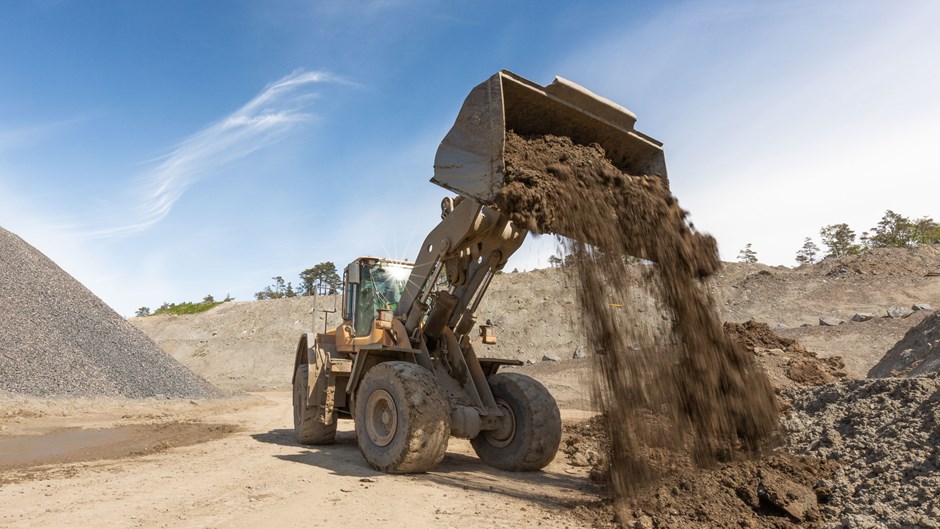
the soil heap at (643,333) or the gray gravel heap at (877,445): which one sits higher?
the soil heap at (643,333)

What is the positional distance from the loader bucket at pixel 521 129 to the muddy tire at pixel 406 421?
2.13 meters

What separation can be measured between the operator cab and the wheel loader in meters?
0.54

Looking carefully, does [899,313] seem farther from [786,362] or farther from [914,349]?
[786,362]

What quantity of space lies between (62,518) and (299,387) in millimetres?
4836

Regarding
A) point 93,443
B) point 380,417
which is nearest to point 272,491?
point 380,417

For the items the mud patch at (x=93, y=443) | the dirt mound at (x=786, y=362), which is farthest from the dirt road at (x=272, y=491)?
the dirt mound at (x=786, y=362)

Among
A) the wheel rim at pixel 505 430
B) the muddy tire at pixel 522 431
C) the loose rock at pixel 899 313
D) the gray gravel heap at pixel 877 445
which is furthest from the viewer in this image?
the loose rock at pixel 899 313

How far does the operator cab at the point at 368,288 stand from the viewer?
29.9ft

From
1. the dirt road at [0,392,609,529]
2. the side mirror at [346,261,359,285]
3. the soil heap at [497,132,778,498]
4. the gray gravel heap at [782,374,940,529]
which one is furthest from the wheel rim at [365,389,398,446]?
the gray gravel heap at [782,374,940,529]

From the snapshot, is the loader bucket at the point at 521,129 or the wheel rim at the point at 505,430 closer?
the loader bucket at the point at 521,129

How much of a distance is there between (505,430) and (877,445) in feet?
12.2

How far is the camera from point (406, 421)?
630 cm

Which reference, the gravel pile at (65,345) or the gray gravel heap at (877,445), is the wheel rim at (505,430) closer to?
the gray gravel heap at (877,445)

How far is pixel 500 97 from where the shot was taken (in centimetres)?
554
